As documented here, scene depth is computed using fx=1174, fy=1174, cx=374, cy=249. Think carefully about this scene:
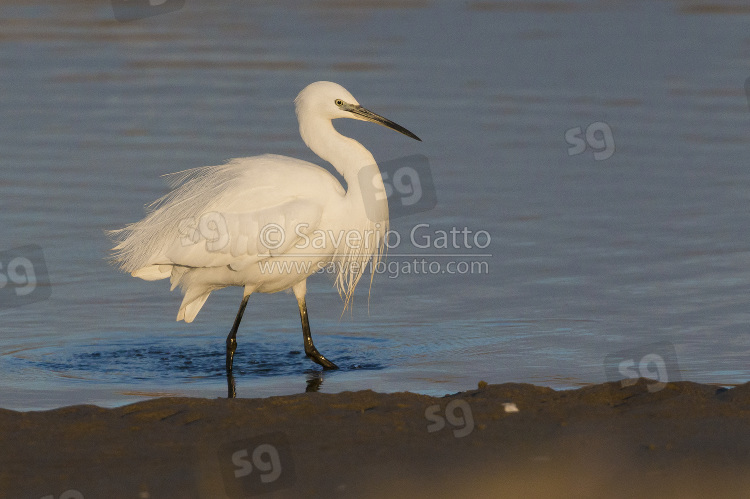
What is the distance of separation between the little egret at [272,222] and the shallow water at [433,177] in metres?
0.54

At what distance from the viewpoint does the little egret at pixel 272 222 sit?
7.88 meters

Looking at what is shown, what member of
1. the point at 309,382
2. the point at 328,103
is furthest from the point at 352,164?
the point at 309,382

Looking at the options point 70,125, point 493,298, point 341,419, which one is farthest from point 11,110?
point 341,419

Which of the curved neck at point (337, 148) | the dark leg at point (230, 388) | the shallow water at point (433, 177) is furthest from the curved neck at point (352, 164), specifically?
the dark leg at point (230, 388)

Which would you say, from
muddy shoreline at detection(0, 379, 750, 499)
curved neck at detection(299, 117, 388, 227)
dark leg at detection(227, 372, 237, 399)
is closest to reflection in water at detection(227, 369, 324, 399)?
dark leg at detection(227, 372, 237, 399)

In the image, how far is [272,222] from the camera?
7812 mm

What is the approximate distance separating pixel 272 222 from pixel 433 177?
168 inches

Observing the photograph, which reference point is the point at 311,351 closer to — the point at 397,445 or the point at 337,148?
the point at 337,148

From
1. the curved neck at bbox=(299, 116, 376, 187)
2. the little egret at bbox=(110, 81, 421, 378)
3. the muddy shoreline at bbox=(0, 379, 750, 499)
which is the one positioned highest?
the curved neck at bbox=(299, 116, 376, 187)

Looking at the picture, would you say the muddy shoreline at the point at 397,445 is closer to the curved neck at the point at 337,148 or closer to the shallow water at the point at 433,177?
the shallow water at the point at 433,177

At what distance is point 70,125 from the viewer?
13.9 metres

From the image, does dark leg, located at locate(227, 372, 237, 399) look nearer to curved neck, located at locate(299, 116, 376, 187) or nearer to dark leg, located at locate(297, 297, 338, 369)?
dark leg, located at locate(297, 297, 338, 369)

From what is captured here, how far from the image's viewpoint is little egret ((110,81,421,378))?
7.88m

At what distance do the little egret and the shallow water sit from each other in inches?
21.1
